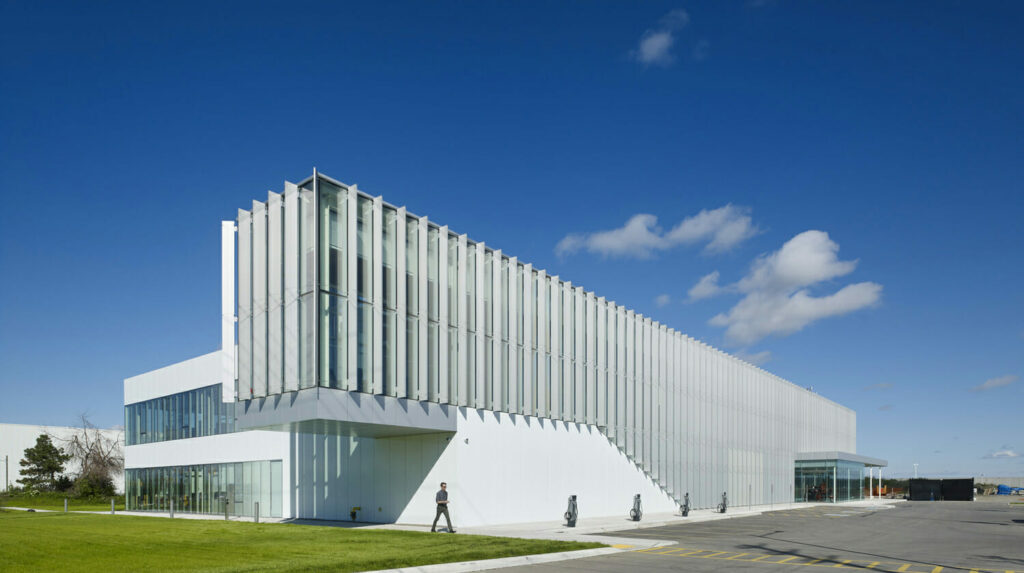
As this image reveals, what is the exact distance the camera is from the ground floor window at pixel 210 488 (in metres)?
36.6

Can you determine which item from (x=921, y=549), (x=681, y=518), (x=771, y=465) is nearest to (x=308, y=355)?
(x=921, y=549)

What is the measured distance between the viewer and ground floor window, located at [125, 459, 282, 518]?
3662 cm

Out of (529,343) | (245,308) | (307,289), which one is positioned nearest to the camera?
(307,289)

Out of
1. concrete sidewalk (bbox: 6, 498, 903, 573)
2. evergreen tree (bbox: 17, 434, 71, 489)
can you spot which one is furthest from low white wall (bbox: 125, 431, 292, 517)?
evergreen tree (bbox: 17, 434, 71, 489)

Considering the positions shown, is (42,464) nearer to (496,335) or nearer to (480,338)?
(496,335)

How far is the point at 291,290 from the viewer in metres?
23.9

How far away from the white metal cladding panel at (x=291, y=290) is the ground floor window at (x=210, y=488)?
1422 centimetres

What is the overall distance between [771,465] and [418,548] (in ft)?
149

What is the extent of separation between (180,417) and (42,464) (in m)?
42.9

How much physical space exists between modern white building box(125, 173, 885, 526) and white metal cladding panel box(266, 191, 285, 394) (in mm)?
74

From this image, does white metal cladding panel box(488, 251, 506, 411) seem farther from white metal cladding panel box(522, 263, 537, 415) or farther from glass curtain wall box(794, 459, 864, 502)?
glass curtain wall box(794, 459, 864, 502)

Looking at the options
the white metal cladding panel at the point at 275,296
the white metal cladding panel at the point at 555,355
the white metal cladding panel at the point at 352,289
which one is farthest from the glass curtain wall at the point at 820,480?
the white metal cladding panel at the point at 275,296

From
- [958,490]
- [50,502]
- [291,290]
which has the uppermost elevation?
[291,290]

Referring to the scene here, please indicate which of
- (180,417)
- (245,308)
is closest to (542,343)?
(245,308)
